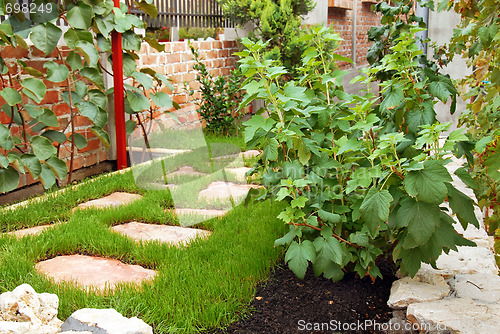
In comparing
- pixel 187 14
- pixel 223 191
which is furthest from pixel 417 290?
pixel 187 14

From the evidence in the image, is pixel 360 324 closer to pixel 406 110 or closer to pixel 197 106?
pixel 406 110

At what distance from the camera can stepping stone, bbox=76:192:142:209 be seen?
10.3 ft

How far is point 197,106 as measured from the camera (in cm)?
578

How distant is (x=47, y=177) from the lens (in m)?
3.15

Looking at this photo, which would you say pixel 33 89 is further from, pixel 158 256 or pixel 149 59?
pixel 149 59

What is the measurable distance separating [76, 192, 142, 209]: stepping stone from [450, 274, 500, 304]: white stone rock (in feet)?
6.75

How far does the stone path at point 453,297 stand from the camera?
160 centimetres

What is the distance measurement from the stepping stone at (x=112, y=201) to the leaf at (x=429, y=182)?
6.68 ft

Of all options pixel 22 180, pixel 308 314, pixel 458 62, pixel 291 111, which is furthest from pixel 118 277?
pixel 458 62

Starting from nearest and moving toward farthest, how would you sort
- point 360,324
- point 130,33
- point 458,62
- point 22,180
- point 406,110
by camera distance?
point 360,324 → point 406,110 → point 22,180 → point 130,33 → point 458,62

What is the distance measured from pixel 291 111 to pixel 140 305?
0.96 meters

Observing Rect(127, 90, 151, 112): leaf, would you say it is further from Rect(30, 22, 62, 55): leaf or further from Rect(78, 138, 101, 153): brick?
Rect(30, 22, 62, 55): leaf

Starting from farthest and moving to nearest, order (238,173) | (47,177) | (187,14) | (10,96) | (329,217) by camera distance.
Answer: (187,14) < (238,173) < (47,177) < (10,96) < (329,217)

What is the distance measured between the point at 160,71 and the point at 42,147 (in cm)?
216
